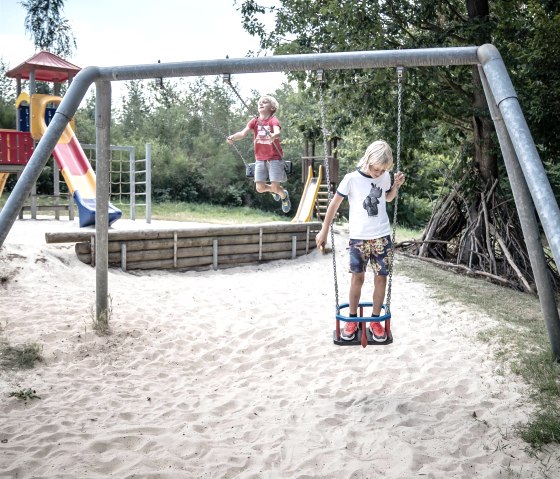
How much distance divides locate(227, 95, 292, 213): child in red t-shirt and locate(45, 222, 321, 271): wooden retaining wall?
2991mm

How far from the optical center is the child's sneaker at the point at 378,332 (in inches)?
171

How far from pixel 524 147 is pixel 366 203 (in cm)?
114

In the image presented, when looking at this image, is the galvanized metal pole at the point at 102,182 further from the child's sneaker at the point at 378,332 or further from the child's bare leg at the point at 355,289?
the child's sneaker at the point at 378,332

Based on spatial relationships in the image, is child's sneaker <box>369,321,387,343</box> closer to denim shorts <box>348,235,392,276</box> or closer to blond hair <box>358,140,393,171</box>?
denim shorts <box>348,235,392,276</box>

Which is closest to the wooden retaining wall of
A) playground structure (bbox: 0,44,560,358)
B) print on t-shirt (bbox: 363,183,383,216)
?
playground structure (bbox: 0,44,560,358)

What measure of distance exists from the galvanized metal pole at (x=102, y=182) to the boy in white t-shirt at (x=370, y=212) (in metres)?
2.52

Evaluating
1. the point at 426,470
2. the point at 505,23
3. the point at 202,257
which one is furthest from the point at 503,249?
the point at 426,470

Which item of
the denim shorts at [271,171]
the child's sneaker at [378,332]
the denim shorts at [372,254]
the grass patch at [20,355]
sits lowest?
the grass patch at [20,355]

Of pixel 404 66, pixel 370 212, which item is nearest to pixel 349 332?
pixel 370 212

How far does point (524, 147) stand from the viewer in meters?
3.97

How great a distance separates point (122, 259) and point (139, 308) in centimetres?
209

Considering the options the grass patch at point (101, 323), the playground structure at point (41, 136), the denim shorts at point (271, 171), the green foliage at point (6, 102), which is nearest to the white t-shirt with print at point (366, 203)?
the denim shorts at point (271, 171)

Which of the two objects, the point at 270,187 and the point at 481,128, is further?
the point at 481,128

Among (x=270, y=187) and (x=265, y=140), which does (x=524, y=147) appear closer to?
(x=265, y=140)
